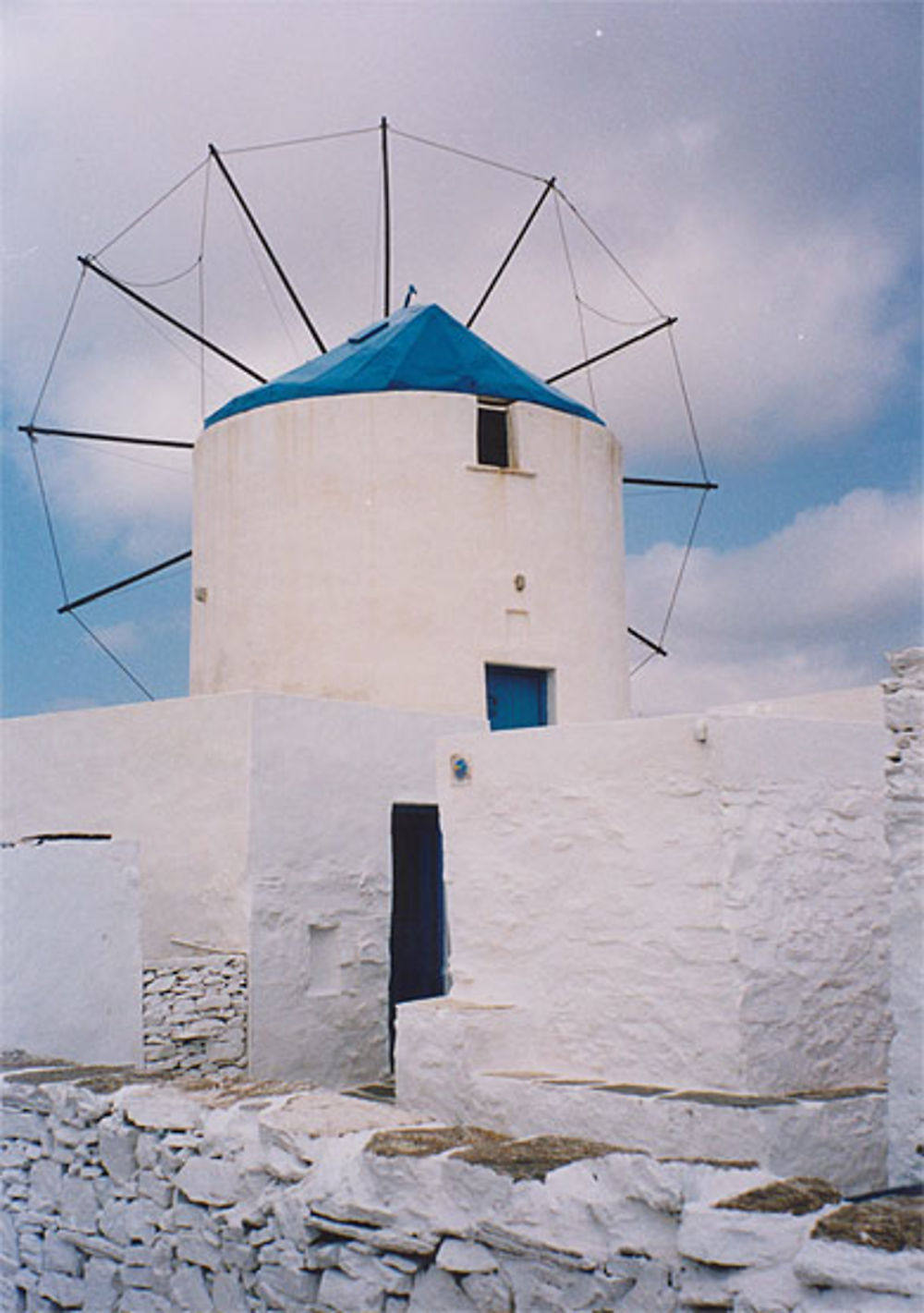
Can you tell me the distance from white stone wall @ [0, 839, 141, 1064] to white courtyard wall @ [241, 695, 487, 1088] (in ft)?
4.54

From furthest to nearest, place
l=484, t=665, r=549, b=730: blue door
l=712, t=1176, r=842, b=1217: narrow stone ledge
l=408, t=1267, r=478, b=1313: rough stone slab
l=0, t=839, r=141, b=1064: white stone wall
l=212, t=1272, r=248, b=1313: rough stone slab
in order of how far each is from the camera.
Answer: l=484, t=665, r=549, b=730: blue door → l=0, t=839, r=141, b=1064: white stone wall → l=212, t=1272, r=248, b=1313: rough stone slab → l=408, t=1267, r=478, b=1313: rough stone slab → l=712, t=1176, r=842, b=1217: narrow stone ledge

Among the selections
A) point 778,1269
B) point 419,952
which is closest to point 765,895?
point 778,1269

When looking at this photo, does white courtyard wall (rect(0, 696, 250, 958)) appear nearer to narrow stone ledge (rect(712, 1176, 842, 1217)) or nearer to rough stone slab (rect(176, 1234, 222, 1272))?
rough stone slab (rect(176, 1234, 222, 1272))

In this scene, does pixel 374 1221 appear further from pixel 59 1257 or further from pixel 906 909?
pixel 59 1257

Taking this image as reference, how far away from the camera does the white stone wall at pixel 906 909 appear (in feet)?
14.2

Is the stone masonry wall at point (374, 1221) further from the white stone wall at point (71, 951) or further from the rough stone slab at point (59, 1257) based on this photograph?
the white stone wall at point (71, 951)

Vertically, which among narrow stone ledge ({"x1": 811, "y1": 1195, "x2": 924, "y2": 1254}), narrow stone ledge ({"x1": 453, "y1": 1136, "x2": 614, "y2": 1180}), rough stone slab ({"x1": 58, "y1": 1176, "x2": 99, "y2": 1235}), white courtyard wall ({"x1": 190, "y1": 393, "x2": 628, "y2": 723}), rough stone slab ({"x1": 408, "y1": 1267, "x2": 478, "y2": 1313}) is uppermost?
white courtyard wall ({"x1": 190, "y1": 393, "x2": 628, "y2": 723})

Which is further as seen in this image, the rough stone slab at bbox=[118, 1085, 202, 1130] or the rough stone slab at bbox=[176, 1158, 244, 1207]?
the rough stone slab at bbox=[118, 1085, 202, 1130]

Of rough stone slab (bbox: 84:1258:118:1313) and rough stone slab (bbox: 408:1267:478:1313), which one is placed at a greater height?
rough stone slab (bbox: 408:1267:478:1313)

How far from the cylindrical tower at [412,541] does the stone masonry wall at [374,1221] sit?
6.43 m

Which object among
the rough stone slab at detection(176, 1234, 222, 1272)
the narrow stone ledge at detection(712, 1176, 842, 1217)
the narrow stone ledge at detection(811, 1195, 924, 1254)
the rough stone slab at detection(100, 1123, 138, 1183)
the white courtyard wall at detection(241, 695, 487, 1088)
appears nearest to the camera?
the narrow stone ledge at detection(811, 1195, 924, 1254)

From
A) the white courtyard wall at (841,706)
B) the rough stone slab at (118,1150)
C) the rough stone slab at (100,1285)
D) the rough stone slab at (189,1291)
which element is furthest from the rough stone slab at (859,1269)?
the white courtyard wall at (841,706)

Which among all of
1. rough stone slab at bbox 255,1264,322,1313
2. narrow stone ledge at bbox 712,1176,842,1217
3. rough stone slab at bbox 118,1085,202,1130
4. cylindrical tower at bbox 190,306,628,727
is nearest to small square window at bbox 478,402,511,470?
cylindrical tower at bbox 190,306,628,727

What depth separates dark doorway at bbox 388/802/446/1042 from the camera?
11.9 meters
